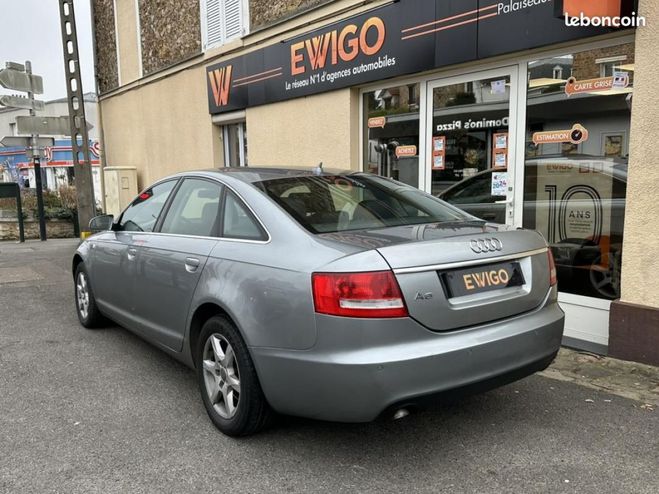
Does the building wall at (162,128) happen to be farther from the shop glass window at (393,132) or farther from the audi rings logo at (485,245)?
the audi rings logo at (485,245)

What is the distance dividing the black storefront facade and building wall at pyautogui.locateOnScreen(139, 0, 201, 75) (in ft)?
14.2

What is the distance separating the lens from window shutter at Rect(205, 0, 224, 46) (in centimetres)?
948

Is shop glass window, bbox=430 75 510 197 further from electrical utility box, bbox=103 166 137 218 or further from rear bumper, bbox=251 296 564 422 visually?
electrical utility box, bbox=103 166 137 218

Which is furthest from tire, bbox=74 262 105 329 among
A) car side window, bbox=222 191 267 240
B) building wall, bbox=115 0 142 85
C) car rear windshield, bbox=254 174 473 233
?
building wall, bbox=115 0 142 85

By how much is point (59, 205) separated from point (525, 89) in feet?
46.5

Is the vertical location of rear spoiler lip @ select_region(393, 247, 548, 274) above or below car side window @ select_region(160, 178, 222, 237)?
below

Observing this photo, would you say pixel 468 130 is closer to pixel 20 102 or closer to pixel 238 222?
→ pixel 238 222

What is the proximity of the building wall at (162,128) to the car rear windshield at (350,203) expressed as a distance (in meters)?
7.01

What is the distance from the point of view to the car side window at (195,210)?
11.6 ft

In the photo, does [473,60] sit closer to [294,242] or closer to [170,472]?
[294,242]

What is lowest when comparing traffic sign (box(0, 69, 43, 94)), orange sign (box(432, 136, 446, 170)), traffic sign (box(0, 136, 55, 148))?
orange sign (box(432, 136, 446, 170))

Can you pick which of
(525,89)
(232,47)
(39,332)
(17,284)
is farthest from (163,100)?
(525,89)

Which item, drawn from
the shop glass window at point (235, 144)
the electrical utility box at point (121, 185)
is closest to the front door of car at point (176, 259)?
the shop glass window at point (235, 144)

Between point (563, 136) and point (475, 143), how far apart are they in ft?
3.29
